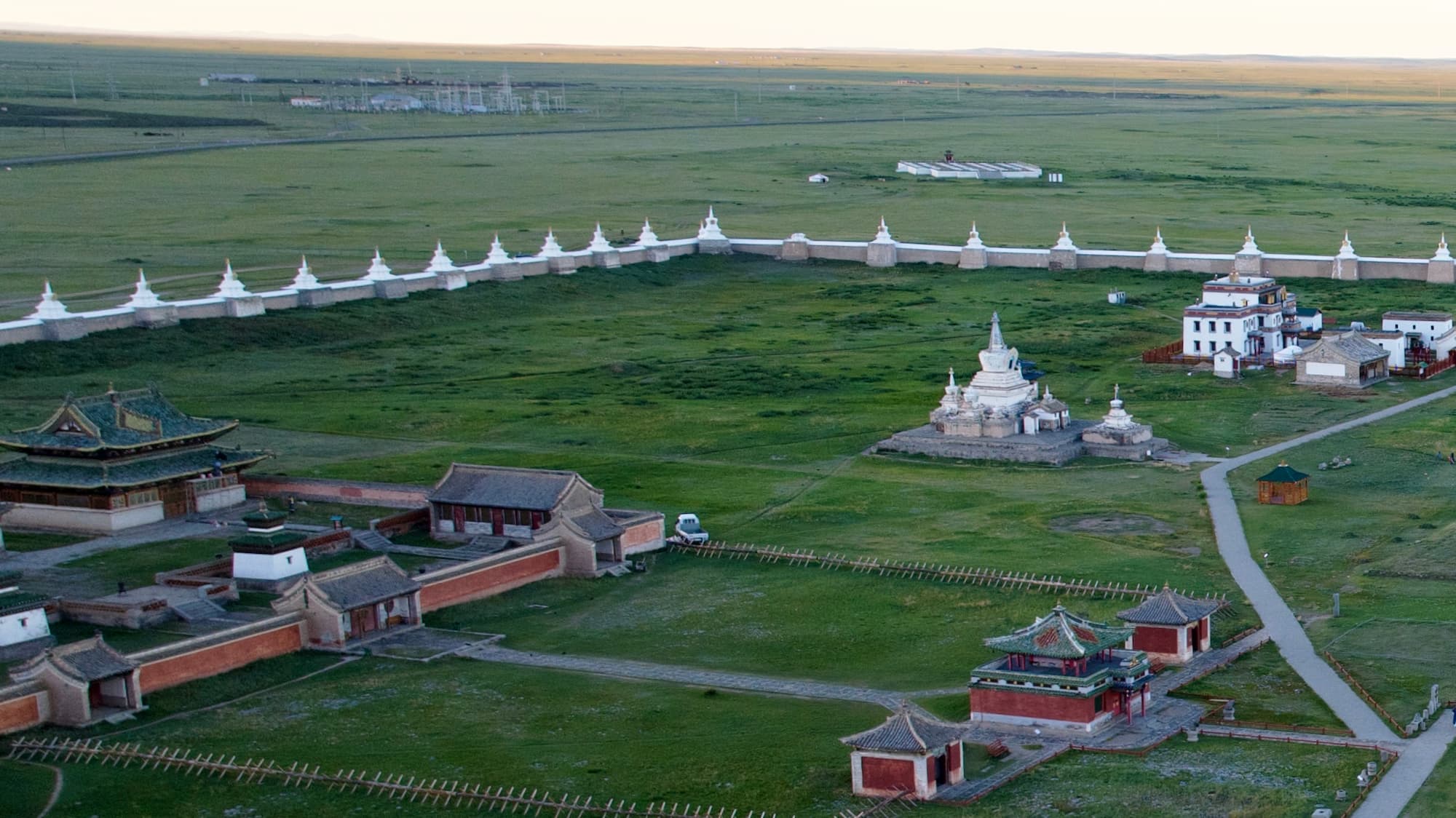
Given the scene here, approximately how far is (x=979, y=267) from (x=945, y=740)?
84.5 metres

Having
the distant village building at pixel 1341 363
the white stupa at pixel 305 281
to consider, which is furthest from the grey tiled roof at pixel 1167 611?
the white stupa at pixel 305 281

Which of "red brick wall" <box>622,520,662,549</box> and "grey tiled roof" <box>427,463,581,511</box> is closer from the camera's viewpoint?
"red brick wall" <box>622,520,662,549</box>

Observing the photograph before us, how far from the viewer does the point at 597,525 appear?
2504 inches

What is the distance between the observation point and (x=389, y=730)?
1902 inches

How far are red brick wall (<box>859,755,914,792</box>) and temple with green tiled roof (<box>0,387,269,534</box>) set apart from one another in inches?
1267

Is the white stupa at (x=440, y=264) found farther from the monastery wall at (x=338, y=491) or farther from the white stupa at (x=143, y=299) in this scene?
the monastery wall at (x=338, y=491)

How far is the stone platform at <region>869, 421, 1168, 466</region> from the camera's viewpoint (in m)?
77.4

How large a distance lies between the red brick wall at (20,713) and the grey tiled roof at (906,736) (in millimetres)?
18485

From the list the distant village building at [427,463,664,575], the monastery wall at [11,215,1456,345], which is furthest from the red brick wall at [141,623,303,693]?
the monastery wall at [11,215,1456,345]

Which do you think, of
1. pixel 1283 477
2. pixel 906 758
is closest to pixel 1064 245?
pixel 1283 477

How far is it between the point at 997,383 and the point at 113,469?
32157 mm

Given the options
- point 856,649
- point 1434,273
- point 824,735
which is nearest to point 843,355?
point 1434,273

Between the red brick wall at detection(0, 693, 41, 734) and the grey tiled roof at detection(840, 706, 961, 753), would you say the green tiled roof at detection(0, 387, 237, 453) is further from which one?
the grey tiled roof at detection(840, 706, 961, 753)

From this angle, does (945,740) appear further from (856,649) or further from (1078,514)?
(1078,514)
